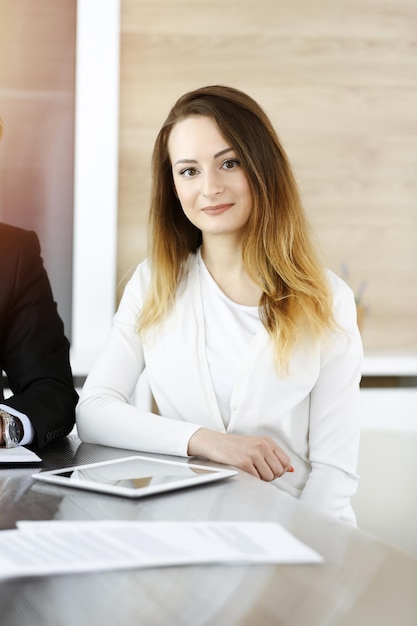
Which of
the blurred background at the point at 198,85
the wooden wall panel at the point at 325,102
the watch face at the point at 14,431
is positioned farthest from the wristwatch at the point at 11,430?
the wooden wall panel at the point at 325,102

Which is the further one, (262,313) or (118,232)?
(118,232)

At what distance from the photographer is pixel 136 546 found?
925 millimetres

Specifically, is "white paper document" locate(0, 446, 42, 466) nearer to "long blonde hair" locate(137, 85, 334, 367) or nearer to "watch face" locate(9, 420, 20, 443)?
"watch face" locate(9, 420, 20, 443)

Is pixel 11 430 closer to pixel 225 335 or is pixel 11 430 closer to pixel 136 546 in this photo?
pixel 225 335

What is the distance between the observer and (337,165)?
11.4ft

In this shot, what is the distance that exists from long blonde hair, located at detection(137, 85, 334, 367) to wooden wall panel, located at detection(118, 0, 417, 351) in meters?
1.43

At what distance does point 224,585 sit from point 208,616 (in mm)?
63

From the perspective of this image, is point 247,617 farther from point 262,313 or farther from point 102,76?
point 102,76

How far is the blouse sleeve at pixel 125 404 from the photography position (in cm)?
159

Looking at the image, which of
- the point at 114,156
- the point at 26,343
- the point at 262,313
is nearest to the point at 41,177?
the point at 114,156

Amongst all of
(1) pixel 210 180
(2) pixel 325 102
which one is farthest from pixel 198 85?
(1) pixel 210 180

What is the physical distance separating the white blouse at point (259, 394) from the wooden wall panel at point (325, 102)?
4.87ft

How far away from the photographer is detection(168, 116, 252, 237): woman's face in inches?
71.4

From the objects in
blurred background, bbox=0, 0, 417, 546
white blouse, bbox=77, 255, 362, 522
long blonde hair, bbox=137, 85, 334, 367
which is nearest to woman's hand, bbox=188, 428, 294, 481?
white blouse, bbox=77, 255, 362, 522
